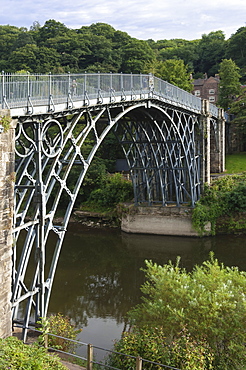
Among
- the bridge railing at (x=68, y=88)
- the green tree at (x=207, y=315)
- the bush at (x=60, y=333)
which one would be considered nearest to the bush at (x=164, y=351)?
the green tree at (x=207, y=315)

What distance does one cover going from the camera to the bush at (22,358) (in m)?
8.14

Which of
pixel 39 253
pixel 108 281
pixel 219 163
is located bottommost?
pixel 108 281

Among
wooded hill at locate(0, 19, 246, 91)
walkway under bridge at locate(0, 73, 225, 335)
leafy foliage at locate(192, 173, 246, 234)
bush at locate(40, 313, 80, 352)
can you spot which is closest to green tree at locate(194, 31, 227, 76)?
wooded hill at locate(0, 19, 246, 91)

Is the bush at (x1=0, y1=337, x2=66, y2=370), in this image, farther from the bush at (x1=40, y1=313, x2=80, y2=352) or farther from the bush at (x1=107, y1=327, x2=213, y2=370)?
the bush at (x1=40, y1=313, x2=80, y2=352)

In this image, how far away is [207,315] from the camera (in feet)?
37.0

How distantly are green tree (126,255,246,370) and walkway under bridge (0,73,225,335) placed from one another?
3793 mm

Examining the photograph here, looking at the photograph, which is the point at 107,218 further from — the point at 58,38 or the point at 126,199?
the point at 58,38

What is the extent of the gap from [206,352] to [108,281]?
13.9 metres

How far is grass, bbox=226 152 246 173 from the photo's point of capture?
44131 millimetres

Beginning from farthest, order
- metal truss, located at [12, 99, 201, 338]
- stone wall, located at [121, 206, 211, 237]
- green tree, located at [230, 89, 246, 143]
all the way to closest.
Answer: green tree, located at [230, 89, 246, 143] < stone wall, located at [121, 206, 211, 237] < metal truss, located at [12, 99, 201, 338]

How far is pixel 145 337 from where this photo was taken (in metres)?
11.2

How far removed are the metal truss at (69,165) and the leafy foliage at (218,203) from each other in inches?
45.5

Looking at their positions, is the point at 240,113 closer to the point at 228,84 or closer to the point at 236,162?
the point at 236,162

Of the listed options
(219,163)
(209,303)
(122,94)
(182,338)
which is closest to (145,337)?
Result: (182,338)
